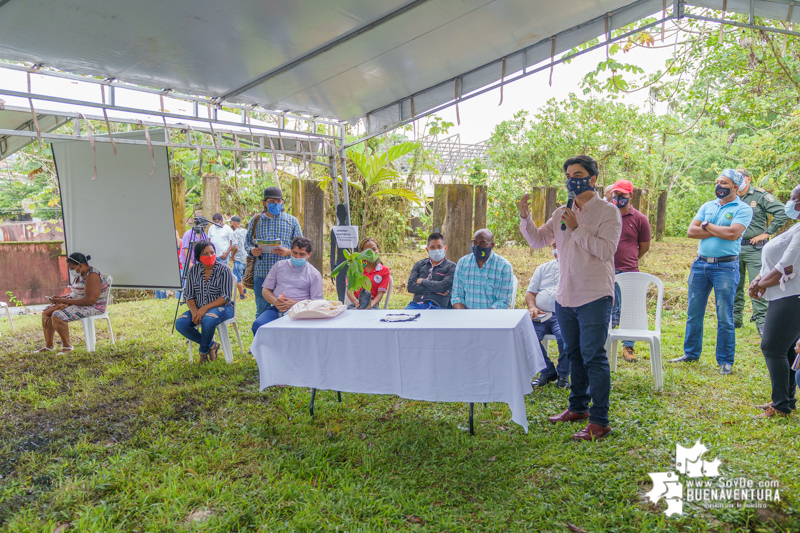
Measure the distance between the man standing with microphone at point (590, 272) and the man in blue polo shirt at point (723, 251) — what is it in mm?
2001

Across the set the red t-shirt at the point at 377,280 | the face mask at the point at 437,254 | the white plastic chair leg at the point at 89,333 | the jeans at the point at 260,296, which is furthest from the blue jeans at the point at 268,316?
the white plastic chair leg at the point at 89,333

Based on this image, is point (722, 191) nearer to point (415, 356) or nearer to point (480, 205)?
point (480, 205)

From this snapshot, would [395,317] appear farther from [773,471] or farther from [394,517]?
[773,471]

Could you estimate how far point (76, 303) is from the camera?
20.1ft

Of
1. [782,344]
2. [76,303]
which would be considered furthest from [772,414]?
[76,303]

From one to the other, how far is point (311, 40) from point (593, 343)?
3376 mm

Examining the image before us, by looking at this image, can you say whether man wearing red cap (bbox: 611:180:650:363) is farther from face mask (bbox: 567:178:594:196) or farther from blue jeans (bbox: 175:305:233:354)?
blue jeans (bbox: 175:305:233:354)

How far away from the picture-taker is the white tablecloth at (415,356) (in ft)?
10.6

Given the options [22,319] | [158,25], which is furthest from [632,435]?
[22,319]

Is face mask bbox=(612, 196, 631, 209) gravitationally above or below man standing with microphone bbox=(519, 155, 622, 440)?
above

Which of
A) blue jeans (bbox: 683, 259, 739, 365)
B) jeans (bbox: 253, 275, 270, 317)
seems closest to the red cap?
blue jeans (bbox: 683, 259, 739, 365)

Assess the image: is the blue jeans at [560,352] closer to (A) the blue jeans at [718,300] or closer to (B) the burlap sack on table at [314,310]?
(A) the blue jeans at [718,300]

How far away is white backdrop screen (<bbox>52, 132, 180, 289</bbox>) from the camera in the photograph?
6312 mm

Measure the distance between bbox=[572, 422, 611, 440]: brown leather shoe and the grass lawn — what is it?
82 mm
